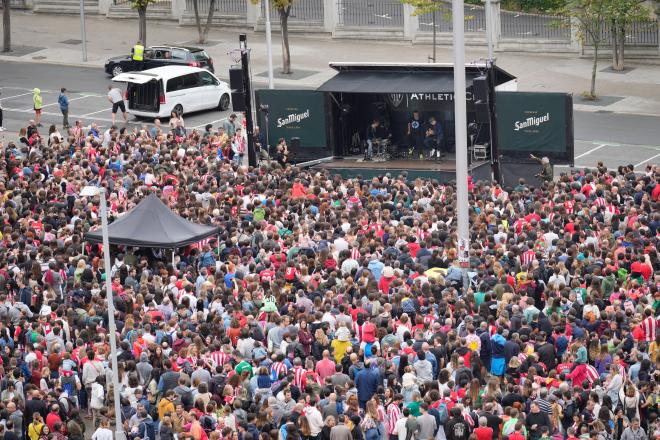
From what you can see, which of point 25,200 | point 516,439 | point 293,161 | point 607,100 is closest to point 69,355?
point 516,439

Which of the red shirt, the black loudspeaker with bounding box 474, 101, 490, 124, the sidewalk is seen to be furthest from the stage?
the red shirt

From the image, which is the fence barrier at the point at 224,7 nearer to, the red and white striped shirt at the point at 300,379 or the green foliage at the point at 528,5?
the green foliage at the point at 528,5

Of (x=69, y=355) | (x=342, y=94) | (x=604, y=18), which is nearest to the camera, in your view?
(x=69, y=355)

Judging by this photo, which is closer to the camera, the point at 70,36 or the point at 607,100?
the point at 607,100

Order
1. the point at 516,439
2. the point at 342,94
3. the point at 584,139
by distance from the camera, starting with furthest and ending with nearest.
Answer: the point at 584,139, the point at 342,94, the point at 516,439

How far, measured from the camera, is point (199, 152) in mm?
37031

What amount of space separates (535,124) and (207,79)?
47.6 ft

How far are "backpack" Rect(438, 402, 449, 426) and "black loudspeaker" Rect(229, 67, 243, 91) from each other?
18.3m

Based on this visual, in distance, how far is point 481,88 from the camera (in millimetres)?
29594

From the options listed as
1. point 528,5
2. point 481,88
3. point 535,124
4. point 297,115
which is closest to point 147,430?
point 481,88

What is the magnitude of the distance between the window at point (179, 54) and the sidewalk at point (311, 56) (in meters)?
2.35

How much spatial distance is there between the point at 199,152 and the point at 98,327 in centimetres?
1344

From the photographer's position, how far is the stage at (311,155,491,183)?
36.3 meters

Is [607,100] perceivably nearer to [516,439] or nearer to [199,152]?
[199,152]
